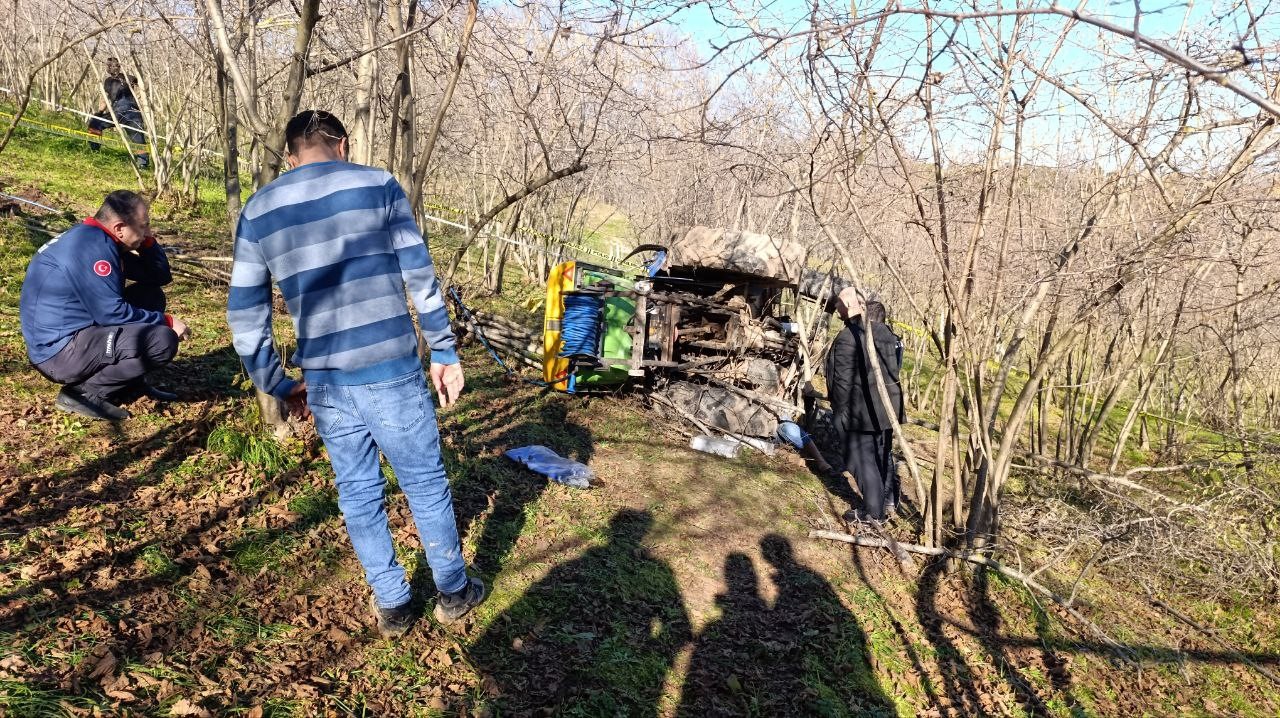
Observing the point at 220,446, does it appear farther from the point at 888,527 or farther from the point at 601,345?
the point at 888,527

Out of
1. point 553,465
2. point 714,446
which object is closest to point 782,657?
point 553,465

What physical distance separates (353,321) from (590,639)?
1853 mm

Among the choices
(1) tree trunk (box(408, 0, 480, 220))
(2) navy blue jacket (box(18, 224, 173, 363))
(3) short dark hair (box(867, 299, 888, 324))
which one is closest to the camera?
(2) navy blue jacket (box(18, 224, 173, 363))

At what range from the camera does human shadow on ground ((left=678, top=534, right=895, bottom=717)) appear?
3283 millimetres

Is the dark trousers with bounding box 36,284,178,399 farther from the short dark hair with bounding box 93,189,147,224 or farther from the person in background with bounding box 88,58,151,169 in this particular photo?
the person in background with bounding box 88,58,151,169

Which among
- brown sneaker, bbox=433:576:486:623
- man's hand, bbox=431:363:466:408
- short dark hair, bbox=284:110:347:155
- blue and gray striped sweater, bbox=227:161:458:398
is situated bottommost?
brown sneaker, bbox=433:576:486:623

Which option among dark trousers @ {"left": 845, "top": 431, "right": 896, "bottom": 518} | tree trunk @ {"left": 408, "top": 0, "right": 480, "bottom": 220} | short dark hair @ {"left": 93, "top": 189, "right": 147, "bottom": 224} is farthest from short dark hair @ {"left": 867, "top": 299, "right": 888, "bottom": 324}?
short dark hair @ {"left": 93, "top": 189, "right": 147, "bottom": 224}

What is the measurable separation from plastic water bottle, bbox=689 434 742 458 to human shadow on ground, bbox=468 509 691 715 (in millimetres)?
2666

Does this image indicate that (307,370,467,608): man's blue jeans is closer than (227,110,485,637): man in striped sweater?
No

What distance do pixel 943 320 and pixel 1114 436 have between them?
780 centimetres

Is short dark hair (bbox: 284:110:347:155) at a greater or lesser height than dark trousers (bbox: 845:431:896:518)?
greater

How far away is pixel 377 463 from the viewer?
279 centimetres

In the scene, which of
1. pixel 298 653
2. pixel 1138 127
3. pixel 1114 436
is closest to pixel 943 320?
pixel 1138 127

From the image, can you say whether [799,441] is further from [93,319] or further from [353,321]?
[93,319]
